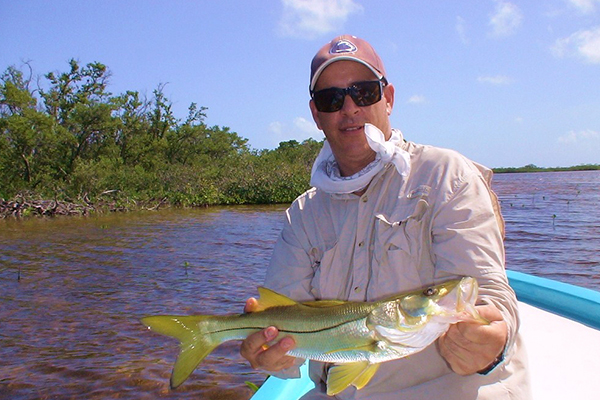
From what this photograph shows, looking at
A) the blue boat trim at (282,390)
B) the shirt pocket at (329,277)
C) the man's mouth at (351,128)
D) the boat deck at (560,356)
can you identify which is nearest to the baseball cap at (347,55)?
the man's mouth at (351,128)

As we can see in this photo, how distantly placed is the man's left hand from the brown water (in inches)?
174

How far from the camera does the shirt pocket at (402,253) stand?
103 inches

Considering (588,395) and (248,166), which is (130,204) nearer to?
(248,166)

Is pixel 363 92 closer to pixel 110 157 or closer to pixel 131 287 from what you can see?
pixel 131 287

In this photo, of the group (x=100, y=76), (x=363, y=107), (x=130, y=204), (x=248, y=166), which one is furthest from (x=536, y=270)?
(x=100, y=76)

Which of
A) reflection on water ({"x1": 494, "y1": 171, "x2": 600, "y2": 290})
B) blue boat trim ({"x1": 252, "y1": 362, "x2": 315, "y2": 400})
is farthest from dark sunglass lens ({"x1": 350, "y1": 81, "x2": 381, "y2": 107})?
reflection on water ({"x1": 494, "y1": 171, "x2": 600, "y2": 290})

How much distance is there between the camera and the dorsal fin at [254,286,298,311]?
8.12 ft

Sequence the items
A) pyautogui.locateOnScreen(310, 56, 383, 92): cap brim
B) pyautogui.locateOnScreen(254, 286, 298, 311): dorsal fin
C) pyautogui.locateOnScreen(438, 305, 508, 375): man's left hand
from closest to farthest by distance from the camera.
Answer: pyautogui.locateOnScreen(438, 305, 508, 375): man's left hand, pyautogui.locateOnScreen(254, 286, 298, 311): dorsal fin, pyautogui.locateOnScreen(310, 56, 383, 92): cap brim

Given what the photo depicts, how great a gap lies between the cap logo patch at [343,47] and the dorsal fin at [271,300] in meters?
1.50

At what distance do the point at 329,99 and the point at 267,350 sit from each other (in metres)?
1.54

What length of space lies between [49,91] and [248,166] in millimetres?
17593

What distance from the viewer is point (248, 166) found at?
41.7 m

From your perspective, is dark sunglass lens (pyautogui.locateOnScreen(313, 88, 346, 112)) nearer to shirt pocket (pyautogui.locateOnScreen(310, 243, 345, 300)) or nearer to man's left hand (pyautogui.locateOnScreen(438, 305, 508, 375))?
shirt pocket (pyautogui.locateOnScreen(310, 243, 345, 300))

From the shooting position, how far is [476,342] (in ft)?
→ 6.66
